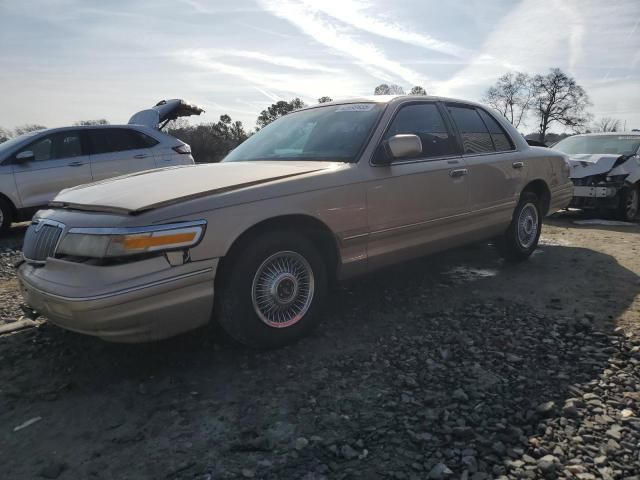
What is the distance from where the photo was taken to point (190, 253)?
2557mm

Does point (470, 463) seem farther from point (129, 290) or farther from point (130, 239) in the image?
point (130, 239)

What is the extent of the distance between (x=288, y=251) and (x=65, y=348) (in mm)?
1658

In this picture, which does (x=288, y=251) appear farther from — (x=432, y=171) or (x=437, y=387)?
(x=432, y=171)

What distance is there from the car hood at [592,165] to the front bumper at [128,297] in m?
7.79

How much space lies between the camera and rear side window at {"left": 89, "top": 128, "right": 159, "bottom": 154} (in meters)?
7.63

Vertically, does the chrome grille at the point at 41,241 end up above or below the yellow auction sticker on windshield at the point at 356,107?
below

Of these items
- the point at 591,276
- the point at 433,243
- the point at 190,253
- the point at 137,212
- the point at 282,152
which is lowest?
the point at 591,276

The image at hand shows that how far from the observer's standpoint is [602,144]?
30.0 feet

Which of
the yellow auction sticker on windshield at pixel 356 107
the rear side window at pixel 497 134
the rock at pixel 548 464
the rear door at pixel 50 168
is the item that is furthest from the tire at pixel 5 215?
the rock at pixel 548 464

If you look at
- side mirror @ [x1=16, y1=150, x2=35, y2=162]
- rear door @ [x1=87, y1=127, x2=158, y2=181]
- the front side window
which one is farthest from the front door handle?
side mirror @ [x1=16, y1=150, x2=35, y2=162]

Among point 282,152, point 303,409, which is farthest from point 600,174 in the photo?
point 303,409

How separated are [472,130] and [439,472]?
3.42 meters

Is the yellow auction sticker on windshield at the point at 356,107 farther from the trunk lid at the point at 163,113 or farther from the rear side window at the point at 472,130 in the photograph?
the trunk lid at the point at 163,113

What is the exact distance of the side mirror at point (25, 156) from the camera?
691 centimetres
